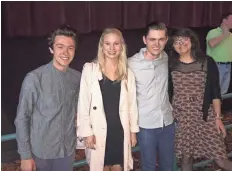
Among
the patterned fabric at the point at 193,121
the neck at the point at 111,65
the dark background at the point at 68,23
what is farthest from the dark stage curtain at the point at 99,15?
the patterned fabric at the point at 193,121

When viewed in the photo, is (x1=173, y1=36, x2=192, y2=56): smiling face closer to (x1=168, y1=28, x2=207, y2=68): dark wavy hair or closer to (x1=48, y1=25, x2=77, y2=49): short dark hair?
(x1=168, y1=28, x2=207, y2=68): dark wavy hair

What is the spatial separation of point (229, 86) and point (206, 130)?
295cm

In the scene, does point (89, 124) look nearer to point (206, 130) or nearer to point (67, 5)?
point (206, 130)

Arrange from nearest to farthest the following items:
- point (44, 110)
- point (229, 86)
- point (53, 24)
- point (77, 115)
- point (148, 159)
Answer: point (44, 110), point (77, 115), point (148, 159), point (53, 24), point (229, 86)

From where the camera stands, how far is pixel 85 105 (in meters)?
1.98

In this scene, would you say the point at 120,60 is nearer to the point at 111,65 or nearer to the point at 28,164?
the point at 111,65

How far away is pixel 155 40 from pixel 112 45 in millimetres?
273

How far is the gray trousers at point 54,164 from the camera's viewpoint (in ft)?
6.41

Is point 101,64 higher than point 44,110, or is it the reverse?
point 101,64

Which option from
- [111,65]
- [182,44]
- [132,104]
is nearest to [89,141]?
[132,104]

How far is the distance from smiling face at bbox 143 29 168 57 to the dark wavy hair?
129 millimetres

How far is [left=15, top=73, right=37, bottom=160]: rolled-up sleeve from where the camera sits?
1814 mm

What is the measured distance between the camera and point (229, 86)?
5082mm

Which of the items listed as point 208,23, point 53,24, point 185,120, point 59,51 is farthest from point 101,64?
point 208,23
